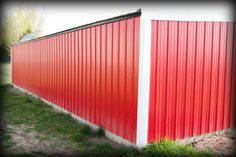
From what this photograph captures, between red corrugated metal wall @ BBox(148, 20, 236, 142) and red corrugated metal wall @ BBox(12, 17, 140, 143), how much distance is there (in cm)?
44

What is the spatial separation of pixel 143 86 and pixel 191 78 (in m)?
1.26


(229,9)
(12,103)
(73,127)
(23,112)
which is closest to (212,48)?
(229,9)

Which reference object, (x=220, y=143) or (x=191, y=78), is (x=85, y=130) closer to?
(x=191, y=78)

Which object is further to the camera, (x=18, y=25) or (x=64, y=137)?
(x=18, y=25)

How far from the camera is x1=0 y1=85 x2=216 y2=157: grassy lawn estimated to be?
551 cm

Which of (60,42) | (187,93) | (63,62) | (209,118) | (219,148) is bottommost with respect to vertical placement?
(219,148)

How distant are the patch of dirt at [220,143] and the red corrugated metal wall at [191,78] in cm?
17

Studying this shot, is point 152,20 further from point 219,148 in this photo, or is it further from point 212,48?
point 219,148

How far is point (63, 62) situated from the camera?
998 centimetres

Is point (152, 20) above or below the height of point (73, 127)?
above

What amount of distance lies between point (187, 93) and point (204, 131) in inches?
39.3

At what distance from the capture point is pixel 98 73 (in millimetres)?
7402

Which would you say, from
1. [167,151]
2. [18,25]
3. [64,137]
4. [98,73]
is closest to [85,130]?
[64,137]

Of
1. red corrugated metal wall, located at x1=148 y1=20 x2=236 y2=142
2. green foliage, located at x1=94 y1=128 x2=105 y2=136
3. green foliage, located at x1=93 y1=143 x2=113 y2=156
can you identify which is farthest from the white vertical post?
green foliage, located at x1=94 y1=128 x2=105 y2=136
